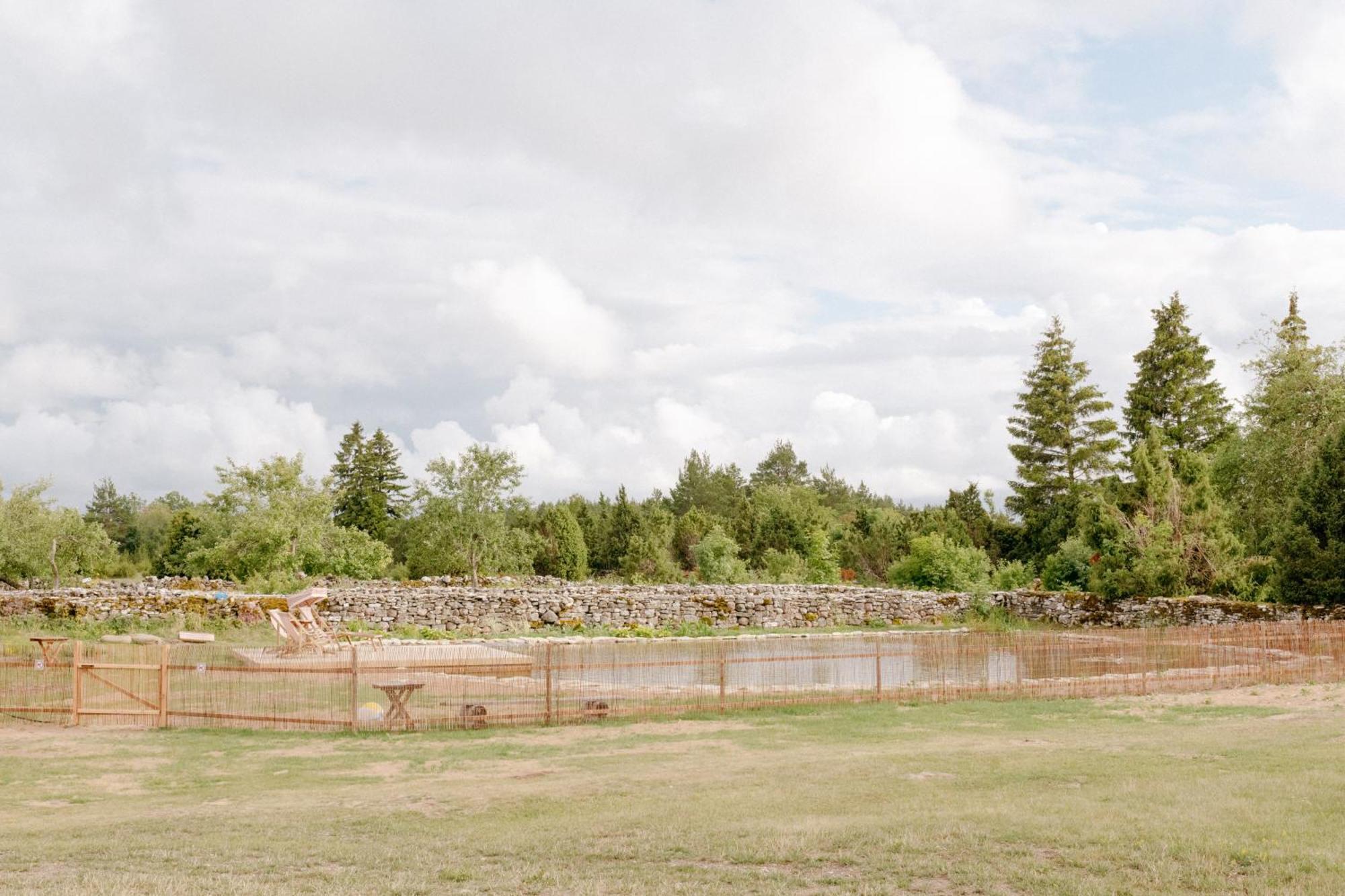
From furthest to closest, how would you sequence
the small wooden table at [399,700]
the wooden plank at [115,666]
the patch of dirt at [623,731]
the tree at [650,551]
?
the tree at [650,551], the wooden plank at [115,666], the small wooden table at [399,700], the patch of dirt at [623,731]

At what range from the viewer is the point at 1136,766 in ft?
37.8

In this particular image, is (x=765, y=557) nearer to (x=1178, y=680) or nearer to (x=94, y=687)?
(x=1178, y=680)

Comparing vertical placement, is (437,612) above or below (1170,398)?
below

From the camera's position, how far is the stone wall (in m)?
27.8

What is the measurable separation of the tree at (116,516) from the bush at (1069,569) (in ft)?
185

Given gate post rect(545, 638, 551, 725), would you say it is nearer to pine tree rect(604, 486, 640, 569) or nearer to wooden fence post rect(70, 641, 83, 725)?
wooden fence post rect(70, 641, 83, 725)

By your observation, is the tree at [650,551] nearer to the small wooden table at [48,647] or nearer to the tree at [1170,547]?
the tree at [1170,547]

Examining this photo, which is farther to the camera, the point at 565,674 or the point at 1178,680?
the point at 1178,680

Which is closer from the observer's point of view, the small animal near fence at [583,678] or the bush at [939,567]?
the small animal near fence at [583,678]

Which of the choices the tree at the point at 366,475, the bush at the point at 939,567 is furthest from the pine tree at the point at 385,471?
the bush at the point at 939,567

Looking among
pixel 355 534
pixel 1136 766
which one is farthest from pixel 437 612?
pixel 1136 766

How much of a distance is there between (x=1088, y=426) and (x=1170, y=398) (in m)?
4.11

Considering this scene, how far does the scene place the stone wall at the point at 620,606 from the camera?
91.2 ft

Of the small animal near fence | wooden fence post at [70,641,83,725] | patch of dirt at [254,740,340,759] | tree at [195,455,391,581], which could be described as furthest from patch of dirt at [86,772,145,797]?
tree at [195,455,391,581]
